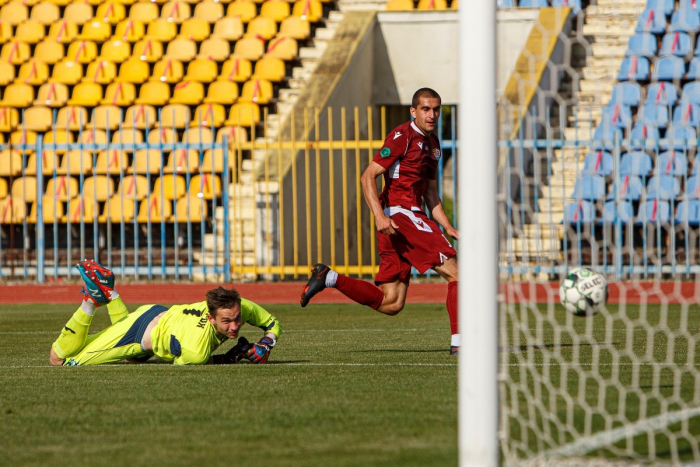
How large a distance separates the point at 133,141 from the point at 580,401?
11.4 m

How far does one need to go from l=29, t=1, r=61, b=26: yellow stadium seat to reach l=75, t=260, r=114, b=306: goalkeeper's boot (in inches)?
520

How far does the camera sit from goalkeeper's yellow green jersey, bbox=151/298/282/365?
626 cm

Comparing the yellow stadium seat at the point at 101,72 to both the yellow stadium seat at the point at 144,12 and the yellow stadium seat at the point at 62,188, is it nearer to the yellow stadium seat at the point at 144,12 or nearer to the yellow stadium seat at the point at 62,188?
the yellow stadium seat at the point at 144,12

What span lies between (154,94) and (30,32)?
3.20 meters

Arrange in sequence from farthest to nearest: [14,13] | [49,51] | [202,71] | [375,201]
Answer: [14,13] < [49,51] < [202,71] < [375,201]

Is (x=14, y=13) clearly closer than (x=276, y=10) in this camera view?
No

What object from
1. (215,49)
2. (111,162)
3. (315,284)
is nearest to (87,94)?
(111,162)

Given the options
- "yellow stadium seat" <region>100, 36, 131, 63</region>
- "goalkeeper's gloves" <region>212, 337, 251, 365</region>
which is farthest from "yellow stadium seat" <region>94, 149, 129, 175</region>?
"goalkeeper's gloves" <region>212, 337, 251, 365</region>

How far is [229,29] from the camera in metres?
17.5

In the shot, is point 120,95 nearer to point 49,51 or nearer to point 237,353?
point 49,51

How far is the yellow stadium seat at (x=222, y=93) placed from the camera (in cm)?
1633

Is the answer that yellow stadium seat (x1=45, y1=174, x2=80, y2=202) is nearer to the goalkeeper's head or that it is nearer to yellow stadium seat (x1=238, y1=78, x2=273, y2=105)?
yellow stadium seat (x1=238, y1=78, x2=273, y2=105)

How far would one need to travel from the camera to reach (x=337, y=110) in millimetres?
16000

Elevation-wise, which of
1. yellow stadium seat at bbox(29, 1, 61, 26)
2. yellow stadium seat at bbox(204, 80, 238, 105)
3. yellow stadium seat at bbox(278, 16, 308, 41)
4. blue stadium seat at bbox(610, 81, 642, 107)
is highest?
yellow stadium seat at bbox(29, 1, 61, 26)
